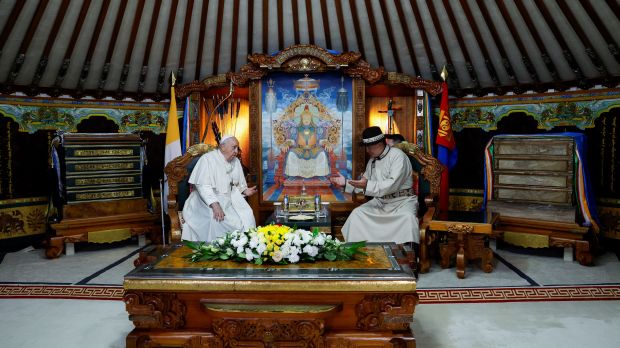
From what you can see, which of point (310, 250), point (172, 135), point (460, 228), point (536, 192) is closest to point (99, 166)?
point (172, 135)

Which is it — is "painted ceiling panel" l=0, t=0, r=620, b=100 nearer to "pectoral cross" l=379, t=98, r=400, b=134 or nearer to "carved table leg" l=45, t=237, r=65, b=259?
"pectoral cross" l=379, t=98, r=400, b=134

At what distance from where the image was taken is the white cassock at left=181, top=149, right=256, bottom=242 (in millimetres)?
4770

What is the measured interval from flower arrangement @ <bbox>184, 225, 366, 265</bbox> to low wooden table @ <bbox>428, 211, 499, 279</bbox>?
185 cm

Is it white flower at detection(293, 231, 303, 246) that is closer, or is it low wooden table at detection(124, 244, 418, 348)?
low wooden table at detection(124, 244, 418, 348)

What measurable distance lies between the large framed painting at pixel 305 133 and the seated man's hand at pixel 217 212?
145 centimetres

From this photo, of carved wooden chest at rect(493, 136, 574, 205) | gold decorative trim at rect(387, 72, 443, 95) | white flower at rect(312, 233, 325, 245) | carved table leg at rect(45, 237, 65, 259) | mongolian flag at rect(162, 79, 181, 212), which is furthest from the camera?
mongolian flag at rect(162, 79, 181, 212)

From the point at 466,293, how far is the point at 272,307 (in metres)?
2.19

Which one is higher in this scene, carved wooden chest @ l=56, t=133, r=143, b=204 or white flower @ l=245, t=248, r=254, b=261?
carved wooden chest @ l=56, t=133, r=143, b=204

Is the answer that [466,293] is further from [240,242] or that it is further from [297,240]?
[240,242]

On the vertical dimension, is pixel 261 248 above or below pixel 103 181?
below

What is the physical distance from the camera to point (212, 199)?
4641 millimetres

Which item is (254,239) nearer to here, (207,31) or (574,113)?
(207,31)

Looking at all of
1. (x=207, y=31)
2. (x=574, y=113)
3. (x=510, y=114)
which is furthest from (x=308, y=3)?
(x=574, y=113)

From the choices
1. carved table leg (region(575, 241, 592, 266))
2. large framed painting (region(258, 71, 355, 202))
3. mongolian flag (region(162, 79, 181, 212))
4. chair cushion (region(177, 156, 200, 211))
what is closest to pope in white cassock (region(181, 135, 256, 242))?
chair cushion (region(177, 156, 200, 211))
